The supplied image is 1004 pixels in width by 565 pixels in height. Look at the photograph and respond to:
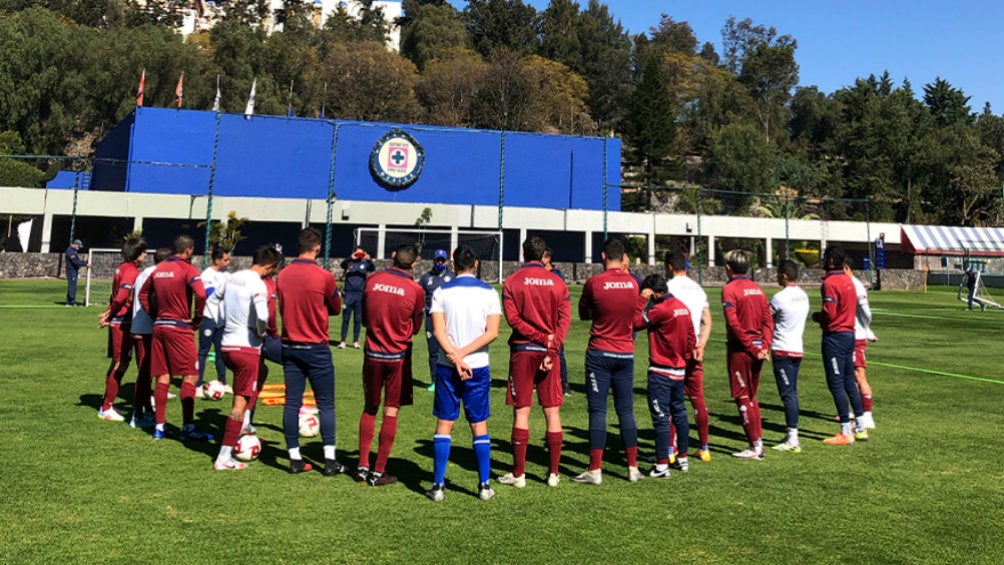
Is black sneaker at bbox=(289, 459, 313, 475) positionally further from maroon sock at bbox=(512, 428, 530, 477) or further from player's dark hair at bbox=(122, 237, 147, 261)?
player's dark hair at bbox=(122, 237, 147, 261)

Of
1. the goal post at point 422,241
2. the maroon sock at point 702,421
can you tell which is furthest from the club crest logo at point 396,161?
the maroon sock at point 702,421

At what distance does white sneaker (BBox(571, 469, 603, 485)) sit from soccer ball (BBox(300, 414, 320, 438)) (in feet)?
9.81

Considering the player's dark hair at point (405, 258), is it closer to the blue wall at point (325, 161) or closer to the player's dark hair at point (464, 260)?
the player's dark hair at point (464, 260)

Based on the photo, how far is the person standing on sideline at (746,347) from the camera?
7.58 meters

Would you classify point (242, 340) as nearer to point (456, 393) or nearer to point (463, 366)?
point (456, 393)

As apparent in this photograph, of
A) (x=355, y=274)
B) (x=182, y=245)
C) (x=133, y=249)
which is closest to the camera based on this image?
(x=182, y=245)

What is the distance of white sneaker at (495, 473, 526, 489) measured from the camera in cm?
641

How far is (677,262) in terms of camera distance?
7516mm

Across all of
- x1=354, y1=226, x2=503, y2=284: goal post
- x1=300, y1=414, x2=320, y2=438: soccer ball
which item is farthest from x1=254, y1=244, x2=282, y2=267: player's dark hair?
x1=354, y1=226, x2=503, y2=284: goal post

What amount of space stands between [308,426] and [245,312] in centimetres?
171

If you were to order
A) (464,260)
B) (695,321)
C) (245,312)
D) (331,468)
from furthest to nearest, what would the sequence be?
(695,321), (245,312), (331,468), (464,260)

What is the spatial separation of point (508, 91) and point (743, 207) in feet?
97.8

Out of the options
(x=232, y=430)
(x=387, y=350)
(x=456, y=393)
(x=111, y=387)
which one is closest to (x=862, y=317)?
(x=456, y=393)

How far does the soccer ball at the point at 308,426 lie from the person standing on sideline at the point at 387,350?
168cm
